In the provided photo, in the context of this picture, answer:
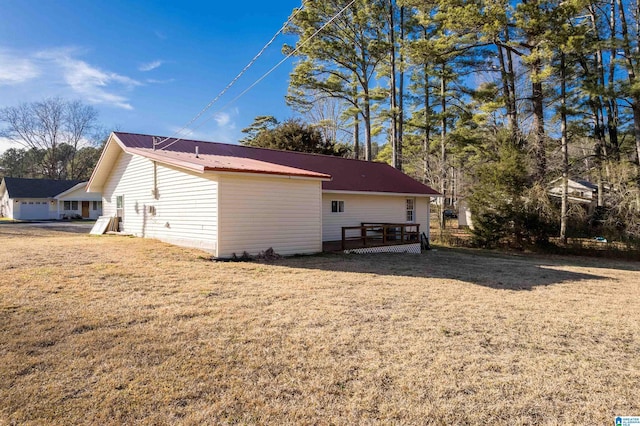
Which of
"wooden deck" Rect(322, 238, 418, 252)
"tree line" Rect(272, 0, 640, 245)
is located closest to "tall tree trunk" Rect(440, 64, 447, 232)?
"tree line" Rect(272, 0, 640, 245)

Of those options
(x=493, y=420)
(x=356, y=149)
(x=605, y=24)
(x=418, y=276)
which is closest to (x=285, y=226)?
(x=418, y=276)

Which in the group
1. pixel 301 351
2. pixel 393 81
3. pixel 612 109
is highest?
pixel 393 81

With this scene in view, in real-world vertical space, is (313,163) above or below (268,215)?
above

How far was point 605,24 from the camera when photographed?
1875 centimetres

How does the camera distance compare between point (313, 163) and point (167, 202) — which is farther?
point (313, 163)

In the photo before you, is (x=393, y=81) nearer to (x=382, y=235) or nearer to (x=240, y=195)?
(x=382, y=235)

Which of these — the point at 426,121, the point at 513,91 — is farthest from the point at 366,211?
the point at 426,121

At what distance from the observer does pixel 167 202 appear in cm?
1188

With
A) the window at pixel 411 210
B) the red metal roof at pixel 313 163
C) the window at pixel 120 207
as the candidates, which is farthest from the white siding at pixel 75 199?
the window at pixel 411 210

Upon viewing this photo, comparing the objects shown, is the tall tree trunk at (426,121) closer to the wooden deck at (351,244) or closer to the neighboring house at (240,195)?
the neighboring house at (240,195)

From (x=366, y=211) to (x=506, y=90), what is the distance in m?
11.1

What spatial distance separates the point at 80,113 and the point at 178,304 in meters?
48.9

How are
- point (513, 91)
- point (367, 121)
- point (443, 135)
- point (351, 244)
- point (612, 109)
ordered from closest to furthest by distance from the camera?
point (351, 244)
point (513, 91)
point (612, 109)
point (443, 135)
point (367, 121)

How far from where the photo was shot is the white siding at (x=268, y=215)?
964 centimetres
